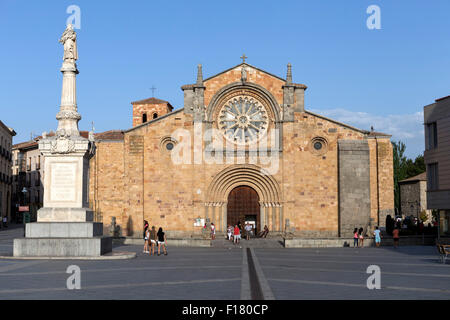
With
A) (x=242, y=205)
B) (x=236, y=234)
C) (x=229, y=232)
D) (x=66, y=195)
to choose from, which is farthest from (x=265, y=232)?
(x=66, y=195)

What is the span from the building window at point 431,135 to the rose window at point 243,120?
10713 mm

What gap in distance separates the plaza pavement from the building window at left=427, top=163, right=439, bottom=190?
1534 cm

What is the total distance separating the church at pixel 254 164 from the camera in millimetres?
38188

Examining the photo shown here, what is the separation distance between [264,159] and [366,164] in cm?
689

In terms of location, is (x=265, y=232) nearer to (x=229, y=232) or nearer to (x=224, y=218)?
(x=229, y=232)

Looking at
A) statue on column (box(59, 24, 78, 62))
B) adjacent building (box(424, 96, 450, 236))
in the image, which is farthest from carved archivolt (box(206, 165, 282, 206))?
statue on column (box(59, 24, 78, 62))

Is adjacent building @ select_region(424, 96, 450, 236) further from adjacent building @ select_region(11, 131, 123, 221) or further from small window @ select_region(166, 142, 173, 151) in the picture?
adjacent building @ select_region(11, 131, 123, 221)

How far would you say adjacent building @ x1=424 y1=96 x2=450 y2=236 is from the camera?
32688 mm

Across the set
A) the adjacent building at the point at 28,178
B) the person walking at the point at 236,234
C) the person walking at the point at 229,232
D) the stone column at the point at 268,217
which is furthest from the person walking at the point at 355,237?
the adjacent building at the point at 28,178

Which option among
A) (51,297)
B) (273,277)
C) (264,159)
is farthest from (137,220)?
(51,297)

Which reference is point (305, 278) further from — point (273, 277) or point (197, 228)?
point (197, 228)

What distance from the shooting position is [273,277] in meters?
14.9

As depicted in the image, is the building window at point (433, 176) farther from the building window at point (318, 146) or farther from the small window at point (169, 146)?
the small window at point (169, 146)
